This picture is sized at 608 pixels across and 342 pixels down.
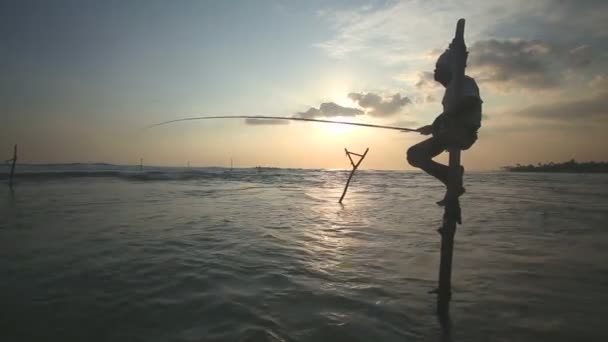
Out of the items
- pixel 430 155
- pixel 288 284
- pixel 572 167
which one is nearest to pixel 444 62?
pixel 430 155

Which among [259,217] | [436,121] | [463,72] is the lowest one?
[259,217]

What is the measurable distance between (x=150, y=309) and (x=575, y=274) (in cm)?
734

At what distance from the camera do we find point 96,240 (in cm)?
767

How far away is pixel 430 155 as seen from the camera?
4.56 metres

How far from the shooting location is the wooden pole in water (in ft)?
13.3

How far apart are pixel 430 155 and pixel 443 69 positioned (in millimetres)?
1294

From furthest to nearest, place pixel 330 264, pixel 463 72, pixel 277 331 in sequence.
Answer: pixel 330 264, pixel 463 72, pixel 277 331

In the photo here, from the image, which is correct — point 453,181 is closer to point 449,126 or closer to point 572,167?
point 449,126

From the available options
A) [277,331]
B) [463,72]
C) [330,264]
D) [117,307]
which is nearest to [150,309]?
[117,307]

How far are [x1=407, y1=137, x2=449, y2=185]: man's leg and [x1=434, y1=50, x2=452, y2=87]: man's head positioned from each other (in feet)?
3.07

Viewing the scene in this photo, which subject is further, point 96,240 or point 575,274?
point 96,240

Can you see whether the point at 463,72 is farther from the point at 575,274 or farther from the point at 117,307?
the point at 117,307

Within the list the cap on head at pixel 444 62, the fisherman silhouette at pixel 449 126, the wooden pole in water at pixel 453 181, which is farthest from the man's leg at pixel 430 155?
the cap on head at pixel 444 62

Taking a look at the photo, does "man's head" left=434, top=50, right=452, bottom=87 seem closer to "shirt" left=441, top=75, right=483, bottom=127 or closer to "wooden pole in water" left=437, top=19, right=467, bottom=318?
"wooden pole in water" left=437, top=19, right=467, bottom=318
